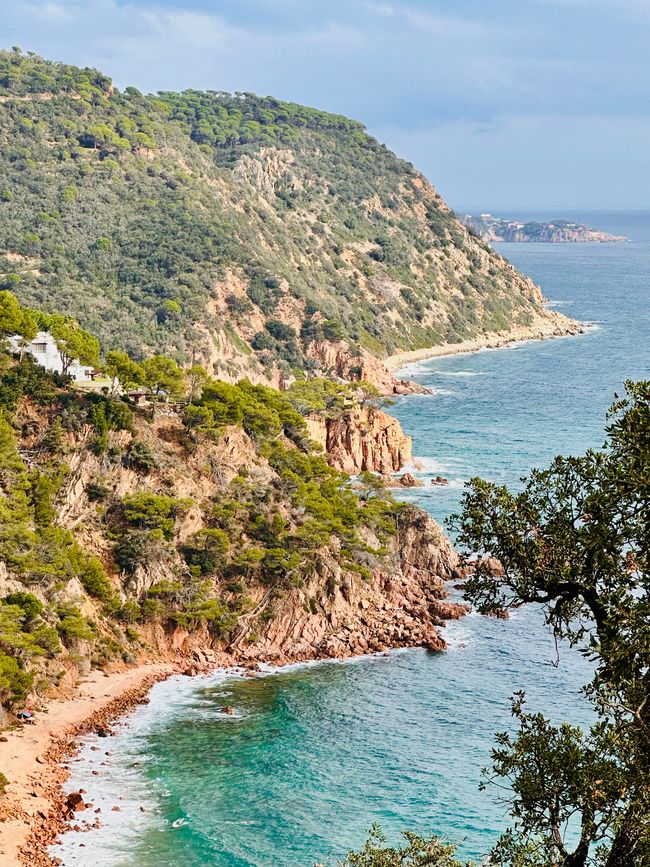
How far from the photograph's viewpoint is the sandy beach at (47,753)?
1437 inches

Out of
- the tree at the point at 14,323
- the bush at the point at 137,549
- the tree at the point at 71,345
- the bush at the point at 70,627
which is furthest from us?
the tree at the point at 71,345

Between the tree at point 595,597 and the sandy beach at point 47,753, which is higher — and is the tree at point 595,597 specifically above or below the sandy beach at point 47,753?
above

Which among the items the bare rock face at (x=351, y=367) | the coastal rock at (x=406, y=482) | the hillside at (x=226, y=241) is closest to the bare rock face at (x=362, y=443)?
the coastal rock at (x=406, y=482)

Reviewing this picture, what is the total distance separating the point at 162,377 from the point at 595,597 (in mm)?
55044

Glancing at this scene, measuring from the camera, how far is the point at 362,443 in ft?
289

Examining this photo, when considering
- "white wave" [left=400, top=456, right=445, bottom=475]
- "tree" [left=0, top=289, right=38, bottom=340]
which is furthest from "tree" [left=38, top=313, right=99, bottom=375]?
"white wave" [left=400, top=456, right=445, bottom=475]

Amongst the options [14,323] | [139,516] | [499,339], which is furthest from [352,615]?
[499,339]

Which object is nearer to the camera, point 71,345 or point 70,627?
point 70,627

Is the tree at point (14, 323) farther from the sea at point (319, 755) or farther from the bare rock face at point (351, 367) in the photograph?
the bare rock face at point (351, 367)

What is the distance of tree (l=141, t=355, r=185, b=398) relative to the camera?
68.4m

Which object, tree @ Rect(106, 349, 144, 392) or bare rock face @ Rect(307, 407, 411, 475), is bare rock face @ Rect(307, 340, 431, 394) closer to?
bare rock face @ Rect(307, 407, 411, 475)

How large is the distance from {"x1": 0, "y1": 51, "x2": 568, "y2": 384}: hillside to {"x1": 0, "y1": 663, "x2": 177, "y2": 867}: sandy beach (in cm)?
5695

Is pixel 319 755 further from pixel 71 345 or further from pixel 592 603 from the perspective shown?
pixel 71 345

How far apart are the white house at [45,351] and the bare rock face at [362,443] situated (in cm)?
2348
